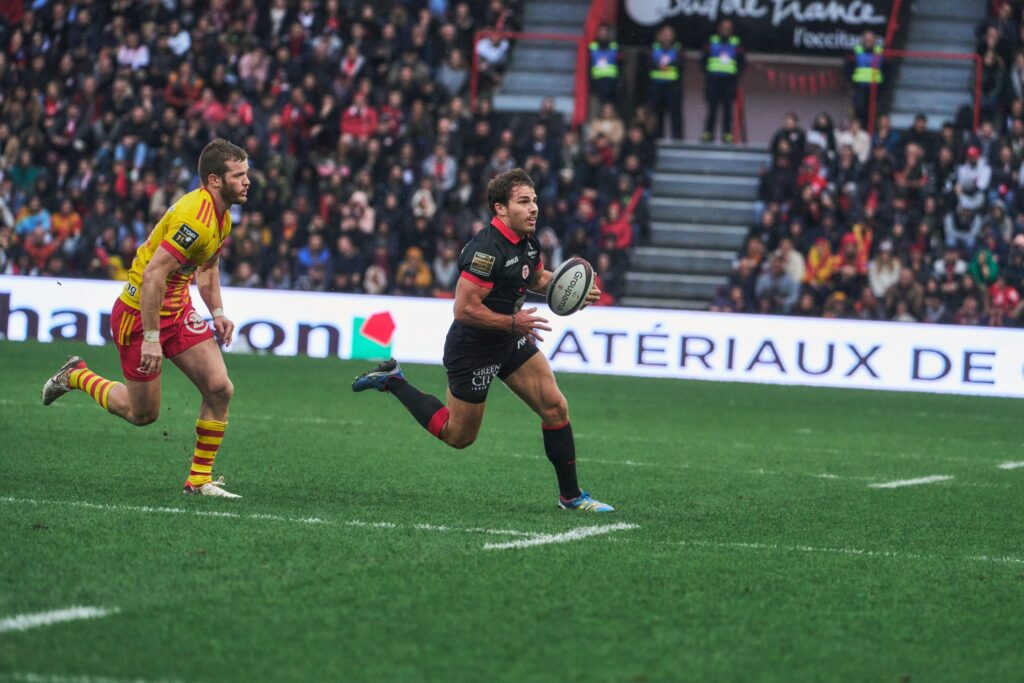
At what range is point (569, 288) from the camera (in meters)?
8.72

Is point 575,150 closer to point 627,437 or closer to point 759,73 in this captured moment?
point 759,73

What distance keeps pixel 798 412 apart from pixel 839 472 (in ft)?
16.9

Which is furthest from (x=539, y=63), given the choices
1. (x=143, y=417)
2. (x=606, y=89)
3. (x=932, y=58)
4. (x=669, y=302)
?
(x=143, y=417)

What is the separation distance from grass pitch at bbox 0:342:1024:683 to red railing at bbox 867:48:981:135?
1313 cm

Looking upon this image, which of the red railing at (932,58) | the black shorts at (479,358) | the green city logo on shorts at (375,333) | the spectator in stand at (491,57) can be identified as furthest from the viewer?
the spectator in stand at (491,57)

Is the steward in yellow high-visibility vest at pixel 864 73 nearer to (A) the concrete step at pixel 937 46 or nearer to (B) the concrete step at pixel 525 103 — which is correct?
(A) the concrete step at pixel 937 46

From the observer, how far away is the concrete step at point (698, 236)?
83.9 feet

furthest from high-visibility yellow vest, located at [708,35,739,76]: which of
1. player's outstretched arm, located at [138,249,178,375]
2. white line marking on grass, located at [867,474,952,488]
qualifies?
player's outstretched arm, located at [138,249,178,375]

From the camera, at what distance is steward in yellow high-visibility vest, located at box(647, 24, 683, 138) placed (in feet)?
85.3

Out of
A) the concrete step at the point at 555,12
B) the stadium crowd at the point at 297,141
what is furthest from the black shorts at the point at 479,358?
the concrete step at the point at 555,12

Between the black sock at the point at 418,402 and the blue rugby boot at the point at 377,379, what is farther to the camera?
the blue rugby boot at the point at 377,379

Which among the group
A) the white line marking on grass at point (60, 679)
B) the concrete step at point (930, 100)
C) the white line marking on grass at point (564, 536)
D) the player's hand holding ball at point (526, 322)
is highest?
the concrete step at point (930, 100)

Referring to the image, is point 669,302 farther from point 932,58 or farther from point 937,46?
point 937,46

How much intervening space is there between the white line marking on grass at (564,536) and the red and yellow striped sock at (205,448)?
6.59 ft
